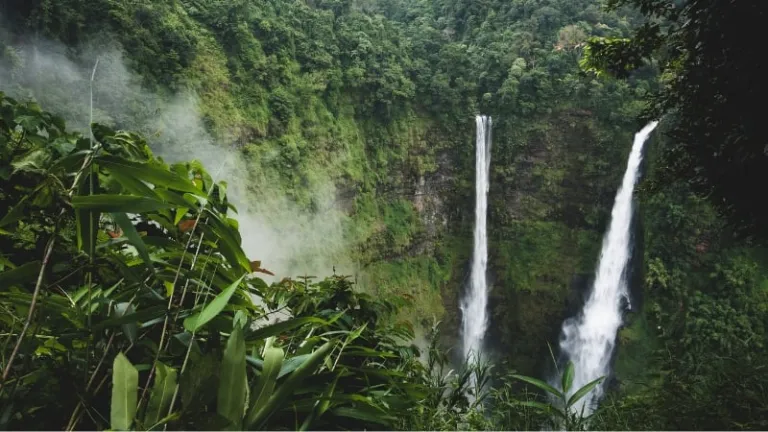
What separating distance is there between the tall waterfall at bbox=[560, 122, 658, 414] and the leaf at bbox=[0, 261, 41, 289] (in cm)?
1561

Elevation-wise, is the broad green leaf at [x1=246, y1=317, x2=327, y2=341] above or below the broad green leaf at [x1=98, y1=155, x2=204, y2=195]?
below

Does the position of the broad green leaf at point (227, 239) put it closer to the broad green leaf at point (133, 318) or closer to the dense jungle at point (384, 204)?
the dense jungle at point (384, 204)

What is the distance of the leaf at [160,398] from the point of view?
56cm

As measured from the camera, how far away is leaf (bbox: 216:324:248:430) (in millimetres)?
562

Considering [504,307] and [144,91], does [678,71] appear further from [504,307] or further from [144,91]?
[504,307]

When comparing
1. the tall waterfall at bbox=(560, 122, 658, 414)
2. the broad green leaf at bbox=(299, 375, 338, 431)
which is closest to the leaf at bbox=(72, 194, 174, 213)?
the broad green leaf at bbox=(299, 375, 338, 431)

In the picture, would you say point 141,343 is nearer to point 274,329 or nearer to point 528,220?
point 274,329

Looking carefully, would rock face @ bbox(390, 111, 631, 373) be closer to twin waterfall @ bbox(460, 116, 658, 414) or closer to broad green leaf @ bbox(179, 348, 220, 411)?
twin waterfall @ bbox(460, 116, 658, 414)

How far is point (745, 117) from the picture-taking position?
2.17 m

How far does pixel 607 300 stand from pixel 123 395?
1629 cm

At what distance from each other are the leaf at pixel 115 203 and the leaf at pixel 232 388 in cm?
24

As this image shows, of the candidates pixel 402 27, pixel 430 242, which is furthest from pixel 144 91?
pixel 402 27

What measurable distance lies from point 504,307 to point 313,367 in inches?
667

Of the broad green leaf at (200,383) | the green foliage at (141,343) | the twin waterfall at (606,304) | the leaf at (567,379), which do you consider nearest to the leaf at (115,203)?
the green foliage at (141,343)
